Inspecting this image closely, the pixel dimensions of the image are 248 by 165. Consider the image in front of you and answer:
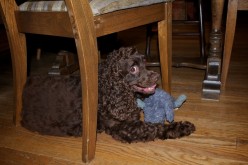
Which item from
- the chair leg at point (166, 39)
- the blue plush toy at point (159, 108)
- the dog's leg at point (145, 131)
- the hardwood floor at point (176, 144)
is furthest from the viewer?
the chair leg at point (166, 39)

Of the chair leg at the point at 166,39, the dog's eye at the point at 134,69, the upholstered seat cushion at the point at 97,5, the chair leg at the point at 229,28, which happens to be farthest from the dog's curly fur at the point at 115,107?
the chair leg at the point at 229,28

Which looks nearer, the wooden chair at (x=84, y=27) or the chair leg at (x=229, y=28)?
the wooden chair at (x=84, y=27)

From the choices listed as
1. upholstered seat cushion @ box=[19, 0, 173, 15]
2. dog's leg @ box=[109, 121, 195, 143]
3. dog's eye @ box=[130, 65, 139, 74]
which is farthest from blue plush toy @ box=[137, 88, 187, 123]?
upholstered seat cushion @ box=[19, 0, 173, 15]

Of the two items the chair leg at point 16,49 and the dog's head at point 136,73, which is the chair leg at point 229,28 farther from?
the chair leg at point 16,49

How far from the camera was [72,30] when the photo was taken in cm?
103

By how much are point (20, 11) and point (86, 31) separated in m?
0.49

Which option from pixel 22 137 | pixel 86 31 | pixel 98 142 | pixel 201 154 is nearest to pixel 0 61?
pixel 22 137

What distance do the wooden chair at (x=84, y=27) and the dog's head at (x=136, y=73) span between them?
16 cm

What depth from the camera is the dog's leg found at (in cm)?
127

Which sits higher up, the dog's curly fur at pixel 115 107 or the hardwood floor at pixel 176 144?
the dog's curly fur at pixel 115 107

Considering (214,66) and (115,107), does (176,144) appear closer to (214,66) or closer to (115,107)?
(115,107)

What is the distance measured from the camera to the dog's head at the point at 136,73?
1.23 m

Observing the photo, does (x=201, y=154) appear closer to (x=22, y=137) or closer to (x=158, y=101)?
(x=158, y=101)

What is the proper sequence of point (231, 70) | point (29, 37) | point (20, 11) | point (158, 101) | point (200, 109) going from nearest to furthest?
1. point (20, 11)
2. point (158, 101)
3. point (200, 109)
4. point (231, 70)
5. point (29, 37)
